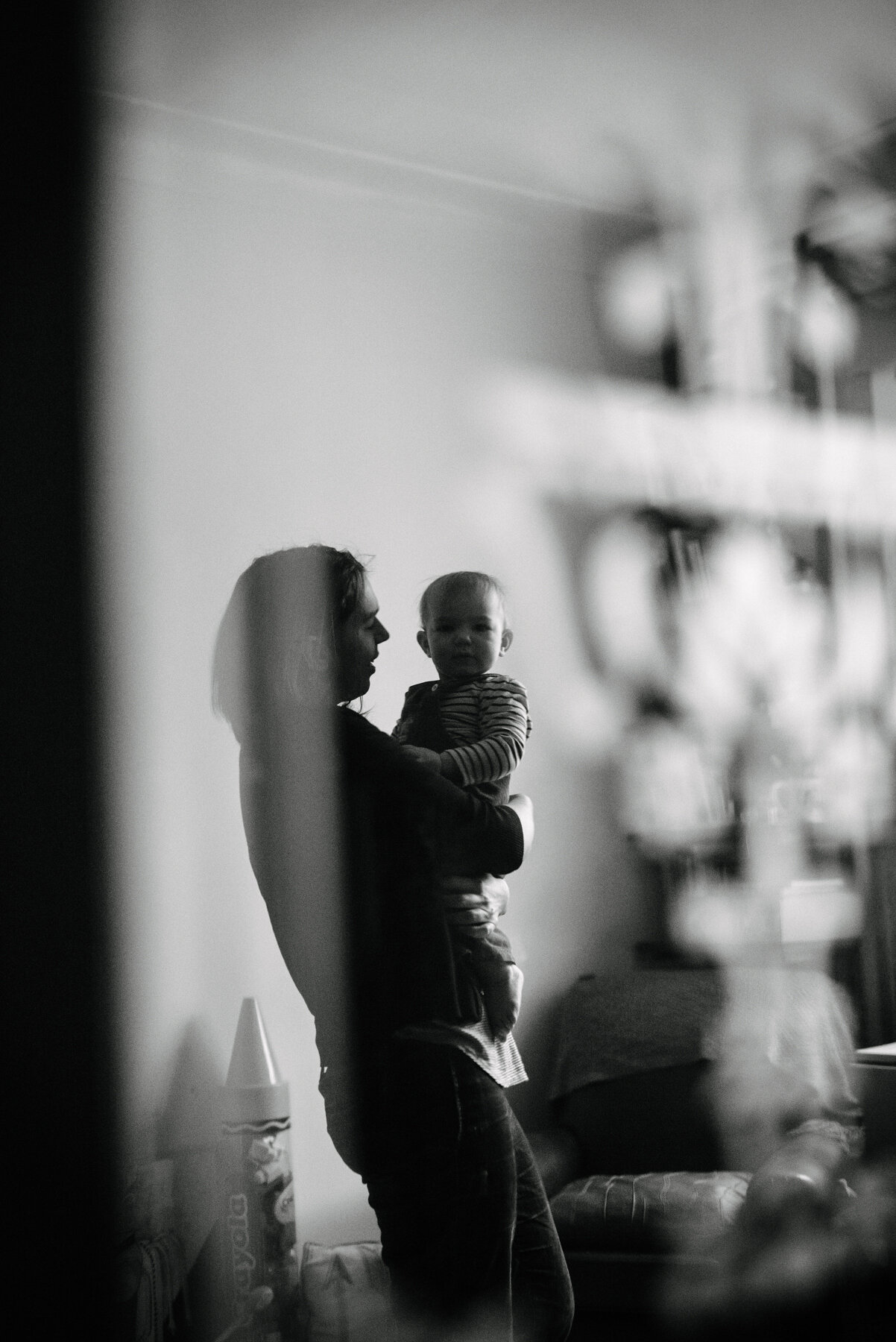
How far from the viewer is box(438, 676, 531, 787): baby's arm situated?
105cm

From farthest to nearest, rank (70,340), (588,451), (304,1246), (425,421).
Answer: (588,451)
(425,421)
(304,1246)
(70,340)

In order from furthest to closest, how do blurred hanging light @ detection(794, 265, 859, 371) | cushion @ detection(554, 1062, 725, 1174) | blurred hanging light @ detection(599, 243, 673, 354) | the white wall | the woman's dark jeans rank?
blurred hanging light @ detection(599, 243, 673, 354) < blurred hanging light @ detection(794, 265, 859, 371) < cushion @ detection(554, 1062, 725, 1174) < the white wall < the woman's dark jeans

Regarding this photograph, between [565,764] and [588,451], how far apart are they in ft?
1.97

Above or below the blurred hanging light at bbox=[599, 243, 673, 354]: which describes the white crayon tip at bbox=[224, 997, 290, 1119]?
below

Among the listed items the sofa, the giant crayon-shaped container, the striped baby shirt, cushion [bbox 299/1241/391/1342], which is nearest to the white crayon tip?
the giant crayon-shaped container

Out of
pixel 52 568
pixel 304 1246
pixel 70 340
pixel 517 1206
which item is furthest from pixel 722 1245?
pixel 70 340

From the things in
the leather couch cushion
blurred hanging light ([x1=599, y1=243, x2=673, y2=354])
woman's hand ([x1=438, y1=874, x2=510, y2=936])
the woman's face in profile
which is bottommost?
the leather couch cushion

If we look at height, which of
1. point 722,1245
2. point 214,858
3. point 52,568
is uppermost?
point 52,568

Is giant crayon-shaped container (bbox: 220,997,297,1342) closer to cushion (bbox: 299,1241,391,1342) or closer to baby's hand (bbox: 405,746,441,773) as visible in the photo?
cushion (bbox: 299,1241,391,1342)

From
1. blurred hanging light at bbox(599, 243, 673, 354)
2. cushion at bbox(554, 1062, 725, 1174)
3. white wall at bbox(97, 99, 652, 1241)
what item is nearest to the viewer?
white wall at bbox(97, 99, 652, 1241)

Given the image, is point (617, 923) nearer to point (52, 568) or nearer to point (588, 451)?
point (588, 451)

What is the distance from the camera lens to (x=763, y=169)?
7.24ft

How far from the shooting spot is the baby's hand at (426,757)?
1026 millimetres

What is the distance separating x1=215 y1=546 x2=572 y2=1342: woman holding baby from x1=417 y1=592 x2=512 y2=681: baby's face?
0.23ft
